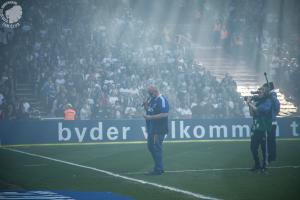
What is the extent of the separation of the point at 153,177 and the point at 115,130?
1183 centimetres

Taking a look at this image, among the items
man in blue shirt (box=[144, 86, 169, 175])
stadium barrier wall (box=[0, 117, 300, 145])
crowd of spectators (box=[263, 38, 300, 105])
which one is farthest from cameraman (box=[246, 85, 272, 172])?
crowd of spectators (box=[263, 38, 300, 105])

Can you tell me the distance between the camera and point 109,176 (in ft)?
54.0

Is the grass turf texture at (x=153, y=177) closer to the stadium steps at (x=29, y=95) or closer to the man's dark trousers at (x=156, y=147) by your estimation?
the man's dark trousers at (x=156, y=147)

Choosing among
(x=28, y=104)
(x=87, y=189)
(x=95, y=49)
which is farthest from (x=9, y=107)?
(x=87, y=189)

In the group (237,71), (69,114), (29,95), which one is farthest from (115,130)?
(237,71)

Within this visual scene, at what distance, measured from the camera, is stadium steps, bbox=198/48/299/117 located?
36.8 metres

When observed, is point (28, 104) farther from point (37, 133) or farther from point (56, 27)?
point (56, 27)

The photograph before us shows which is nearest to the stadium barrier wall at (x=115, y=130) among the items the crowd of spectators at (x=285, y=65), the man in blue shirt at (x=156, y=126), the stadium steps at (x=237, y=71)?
the crowd of spectators at (x=285, y=65)

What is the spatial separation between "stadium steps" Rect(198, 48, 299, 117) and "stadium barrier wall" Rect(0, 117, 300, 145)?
7.02 metres

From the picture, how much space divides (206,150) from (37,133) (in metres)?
7.08

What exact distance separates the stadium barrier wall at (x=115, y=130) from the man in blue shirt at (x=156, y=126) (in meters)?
10.8

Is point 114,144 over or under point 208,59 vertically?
under

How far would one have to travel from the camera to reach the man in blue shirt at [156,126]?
16844mm

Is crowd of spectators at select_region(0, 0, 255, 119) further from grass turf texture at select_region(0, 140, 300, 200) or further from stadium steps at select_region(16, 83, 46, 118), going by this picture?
grass turf texture at select_region(0, 140, 300, 200)
